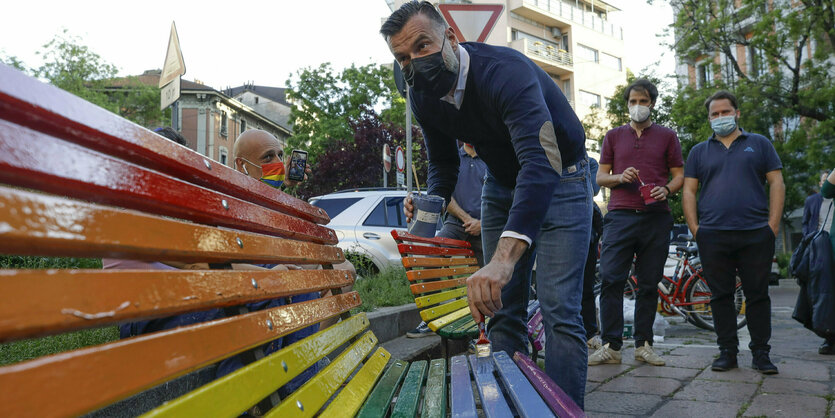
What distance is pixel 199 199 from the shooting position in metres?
1.33

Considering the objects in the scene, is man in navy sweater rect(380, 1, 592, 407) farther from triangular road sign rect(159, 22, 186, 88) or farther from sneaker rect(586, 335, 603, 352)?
triangular road sign rect(159, 22, 186, 88)

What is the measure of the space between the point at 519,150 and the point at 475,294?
0.57 metres

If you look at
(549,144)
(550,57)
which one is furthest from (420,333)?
(550,57)

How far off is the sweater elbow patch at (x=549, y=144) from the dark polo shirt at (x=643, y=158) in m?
2.99

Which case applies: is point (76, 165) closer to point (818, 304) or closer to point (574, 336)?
point (574, 336)

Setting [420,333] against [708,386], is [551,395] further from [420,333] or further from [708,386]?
[420,333]

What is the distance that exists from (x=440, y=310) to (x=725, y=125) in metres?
2.77

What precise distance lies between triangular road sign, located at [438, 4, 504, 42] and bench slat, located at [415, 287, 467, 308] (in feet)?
7.94

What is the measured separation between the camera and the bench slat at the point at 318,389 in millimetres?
1372

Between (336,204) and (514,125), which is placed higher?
(336,204)

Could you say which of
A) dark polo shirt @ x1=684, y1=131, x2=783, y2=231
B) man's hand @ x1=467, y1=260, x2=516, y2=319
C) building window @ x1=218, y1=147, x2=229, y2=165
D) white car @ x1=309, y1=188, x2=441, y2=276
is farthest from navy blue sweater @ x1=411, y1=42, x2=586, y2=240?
building window @ x1=218, y1=147, x2=229, y2=165

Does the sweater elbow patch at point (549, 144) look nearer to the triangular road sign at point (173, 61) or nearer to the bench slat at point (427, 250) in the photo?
the bench slat at point (427, 250)

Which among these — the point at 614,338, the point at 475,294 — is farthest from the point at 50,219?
the point at 614,338

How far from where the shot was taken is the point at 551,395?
1712 mm
